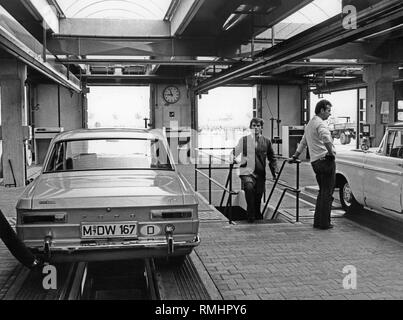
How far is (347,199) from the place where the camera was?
883cm

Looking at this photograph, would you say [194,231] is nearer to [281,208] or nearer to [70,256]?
[70,256]

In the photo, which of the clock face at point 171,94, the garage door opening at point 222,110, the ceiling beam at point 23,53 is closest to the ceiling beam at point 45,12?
the ceiling beam at point 23,53

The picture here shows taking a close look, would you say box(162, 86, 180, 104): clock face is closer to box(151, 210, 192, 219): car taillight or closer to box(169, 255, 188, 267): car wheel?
box(169, 255, 188, 267): car wheel

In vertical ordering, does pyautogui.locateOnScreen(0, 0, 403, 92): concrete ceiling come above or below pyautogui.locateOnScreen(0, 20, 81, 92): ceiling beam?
above

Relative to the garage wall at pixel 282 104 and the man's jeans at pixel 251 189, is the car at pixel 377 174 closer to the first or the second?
the man's jeans at pixel 251 189

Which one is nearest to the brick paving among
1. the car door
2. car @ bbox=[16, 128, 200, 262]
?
the car door

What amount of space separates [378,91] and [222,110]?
11015mm

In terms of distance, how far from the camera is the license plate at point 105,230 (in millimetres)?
4514

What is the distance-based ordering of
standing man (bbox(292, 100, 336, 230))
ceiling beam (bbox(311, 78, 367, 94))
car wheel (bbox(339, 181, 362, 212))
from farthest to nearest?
ceiling beam (bbox(311, 78, 367, 94)) → car wheel (bbox(339, 181, 362, 212)) → standing man (bbox(292, 100, 336, 230))

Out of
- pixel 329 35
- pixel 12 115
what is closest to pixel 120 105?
pixel 12 115

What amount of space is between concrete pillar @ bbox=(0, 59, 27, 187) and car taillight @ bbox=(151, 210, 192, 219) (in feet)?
29.8

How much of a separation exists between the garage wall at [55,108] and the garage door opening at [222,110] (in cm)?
581

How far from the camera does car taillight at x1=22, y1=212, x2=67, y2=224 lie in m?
4.48

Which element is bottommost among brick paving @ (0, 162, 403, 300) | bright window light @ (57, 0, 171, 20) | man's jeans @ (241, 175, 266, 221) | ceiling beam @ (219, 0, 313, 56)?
brick paving @ (0, 162, 403, 300)
